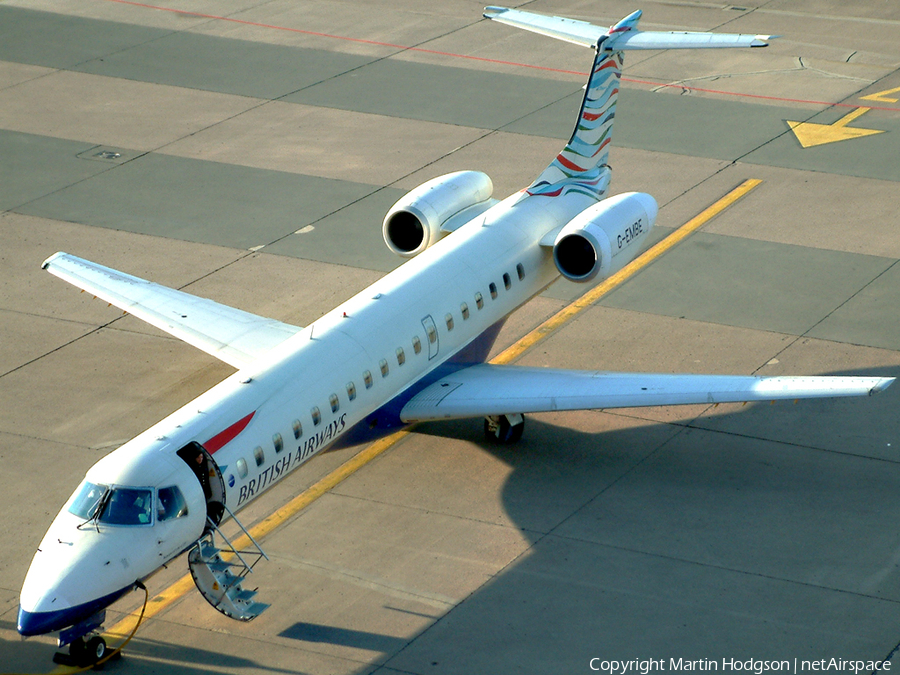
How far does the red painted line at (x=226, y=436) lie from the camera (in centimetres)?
1692

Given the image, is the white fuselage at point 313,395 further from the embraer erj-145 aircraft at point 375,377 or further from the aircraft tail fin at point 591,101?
the aircraft tail fin at point 591,101

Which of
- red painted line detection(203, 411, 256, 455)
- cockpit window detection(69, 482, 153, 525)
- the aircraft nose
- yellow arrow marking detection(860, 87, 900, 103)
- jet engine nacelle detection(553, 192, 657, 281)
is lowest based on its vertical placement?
the aircraft nose

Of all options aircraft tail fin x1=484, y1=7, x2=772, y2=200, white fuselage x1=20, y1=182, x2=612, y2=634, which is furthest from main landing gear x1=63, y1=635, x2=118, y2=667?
aircraft tail fin x1=484, y1=7, x2=772, y2=200

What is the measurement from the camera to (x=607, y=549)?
735 inches

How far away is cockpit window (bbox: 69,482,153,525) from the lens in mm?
16016

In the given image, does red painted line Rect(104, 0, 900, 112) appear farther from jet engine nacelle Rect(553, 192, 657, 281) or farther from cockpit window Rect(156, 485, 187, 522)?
cockpit window Rect(156, 485, 187, 522)

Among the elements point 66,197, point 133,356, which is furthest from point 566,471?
point 66,197

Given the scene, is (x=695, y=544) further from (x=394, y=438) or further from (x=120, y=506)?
(x=120, y=506)

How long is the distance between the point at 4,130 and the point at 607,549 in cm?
2241

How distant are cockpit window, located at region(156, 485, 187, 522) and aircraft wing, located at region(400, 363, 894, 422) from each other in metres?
4.67

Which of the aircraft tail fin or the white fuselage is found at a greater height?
the aircraft tail fin

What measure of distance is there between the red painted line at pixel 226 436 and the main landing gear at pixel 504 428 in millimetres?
4896

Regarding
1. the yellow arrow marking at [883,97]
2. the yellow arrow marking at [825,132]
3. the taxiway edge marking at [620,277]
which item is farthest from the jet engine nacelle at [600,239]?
the yellow arrow marking at [883,97]

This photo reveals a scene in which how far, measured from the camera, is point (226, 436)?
56.3ft
